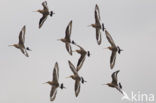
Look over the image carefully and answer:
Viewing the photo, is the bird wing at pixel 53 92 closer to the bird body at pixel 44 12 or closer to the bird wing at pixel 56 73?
the bird wing at pixel 56 73

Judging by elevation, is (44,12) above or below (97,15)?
above

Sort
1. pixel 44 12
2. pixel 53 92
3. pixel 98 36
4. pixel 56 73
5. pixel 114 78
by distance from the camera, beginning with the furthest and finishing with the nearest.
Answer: pixel 98 36
pixel 44 12
pixel 56 73
pixel 53 92
pixel 114 78

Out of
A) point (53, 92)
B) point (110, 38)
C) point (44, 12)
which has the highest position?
point (44, 12)

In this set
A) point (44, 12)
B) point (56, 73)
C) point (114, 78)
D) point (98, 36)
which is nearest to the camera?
point (114, 78)

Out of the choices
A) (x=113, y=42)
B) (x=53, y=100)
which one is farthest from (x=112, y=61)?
(x=53, y=100)

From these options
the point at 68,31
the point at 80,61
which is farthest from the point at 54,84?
the point at 68,31

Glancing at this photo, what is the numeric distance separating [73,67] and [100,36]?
298 centimetres

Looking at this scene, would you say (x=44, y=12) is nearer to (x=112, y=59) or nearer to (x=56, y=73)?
(x=56, y=73)

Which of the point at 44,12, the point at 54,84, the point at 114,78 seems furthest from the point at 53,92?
the point at 44,12

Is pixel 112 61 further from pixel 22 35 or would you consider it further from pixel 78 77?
pixel 22 35

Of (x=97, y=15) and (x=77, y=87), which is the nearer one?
(x=77, y=87)

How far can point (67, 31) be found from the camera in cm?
5444

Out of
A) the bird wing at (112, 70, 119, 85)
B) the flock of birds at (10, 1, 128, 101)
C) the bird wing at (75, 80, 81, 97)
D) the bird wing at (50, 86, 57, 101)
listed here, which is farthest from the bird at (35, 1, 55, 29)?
the bird wing at (112, 70, 119, 85)

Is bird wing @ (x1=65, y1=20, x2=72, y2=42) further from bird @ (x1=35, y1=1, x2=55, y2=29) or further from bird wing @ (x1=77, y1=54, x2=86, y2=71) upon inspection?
bird @ (x1=35, y1=1, x2=55, y2=29)
